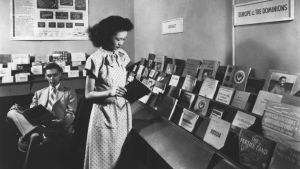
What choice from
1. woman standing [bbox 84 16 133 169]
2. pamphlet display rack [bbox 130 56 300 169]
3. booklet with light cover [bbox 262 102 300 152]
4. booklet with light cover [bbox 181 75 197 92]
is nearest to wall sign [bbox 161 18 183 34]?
pamphlet display rack [bbox 130 56 300 169]

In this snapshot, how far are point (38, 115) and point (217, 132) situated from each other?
176 cm

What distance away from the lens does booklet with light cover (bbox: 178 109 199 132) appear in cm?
195

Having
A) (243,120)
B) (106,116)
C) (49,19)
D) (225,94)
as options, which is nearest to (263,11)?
(225,94)

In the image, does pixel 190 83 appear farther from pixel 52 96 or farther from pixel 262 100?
pixel 52 96

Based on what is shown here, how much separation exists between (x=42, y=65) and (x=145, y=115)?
68.8 inches

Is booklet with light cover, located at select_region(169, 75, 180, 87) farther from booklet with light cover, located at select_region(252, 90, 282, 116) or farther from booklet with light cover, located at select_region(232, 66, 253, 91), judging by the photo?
booklet with light cover, located at select_region(252, 90, 282, 116)

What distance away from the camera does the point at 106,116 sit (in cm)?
206

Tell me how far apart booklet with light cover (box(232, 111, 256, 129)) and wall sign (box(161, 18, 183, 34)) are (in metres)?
1.34

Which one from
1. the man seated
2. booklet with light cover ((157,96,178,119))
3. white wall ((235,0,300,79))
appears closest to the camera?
white wall ((235,0,300,79))

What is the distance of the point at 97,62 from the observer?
2.04m

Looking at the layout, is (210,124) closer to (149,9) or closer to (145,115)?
(145,115)

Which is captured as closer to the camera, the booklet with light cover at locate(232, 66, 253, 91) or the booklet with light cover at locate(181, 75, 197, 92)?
the booklet with light cover at locate(232, 66, 253, 91)

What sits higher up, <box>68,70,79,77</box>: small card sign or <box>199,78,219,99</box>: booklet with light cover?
<box>68,70,79,77</box>: small card sign

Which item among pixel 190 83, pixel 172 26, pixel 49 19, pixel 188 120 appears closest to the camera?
pixel 188 120
